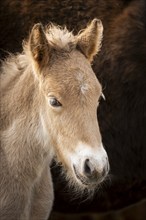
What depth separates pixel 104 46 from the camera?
6.92m

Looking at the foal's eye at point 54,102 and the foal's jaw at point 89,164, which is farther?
the foal's eye at point 54,102

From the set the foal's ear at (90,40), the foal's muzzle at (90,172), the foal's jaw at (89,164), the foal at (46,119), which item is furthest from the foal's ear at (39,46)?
the foal's muzzle at (90,172)

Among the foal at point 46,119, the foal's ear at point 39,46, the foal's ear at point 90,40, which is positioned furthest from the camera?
the foal's ear at point 90,40

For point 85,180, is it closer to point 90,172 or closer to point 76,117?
point 90,172

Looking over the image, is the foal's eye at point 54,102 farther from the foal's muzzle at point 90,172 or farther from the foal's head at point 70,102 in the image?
the foal's muzzle at point 90,172

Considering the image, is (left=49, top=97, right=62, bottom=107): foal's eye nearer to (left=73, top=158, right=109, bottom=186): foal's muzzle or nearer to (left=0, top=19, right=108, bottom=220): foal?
(left=0, top=19, right=108, bottom=220): foal

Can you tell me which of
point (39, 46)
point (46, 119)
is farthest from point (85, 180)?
point (39, 46)

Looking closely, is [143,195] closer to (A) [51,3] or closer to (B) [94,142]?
(A) [51,3]

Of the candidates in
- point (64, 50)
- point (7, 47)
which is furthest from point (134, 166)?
point (64, 50)

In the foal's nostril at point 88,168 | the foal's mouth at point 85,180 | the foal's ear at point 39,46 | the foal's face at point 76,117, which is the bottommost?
the foal's mouth at point 85,180

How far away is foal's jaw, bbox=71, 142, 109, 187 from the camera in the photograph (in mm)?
5012

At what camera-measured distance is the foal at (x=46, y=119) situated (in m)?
5.14

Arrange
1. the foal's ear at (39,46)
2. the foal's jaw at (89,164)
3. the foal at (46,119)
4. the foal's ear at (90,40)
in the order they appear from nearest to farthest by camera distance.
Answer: the foal's jaw at (89,164), the foal at (46,119), the foal's ear at (39,46), the foal's ear at (90,40)

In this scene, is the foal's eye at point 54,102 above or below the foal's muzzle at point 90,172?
above
